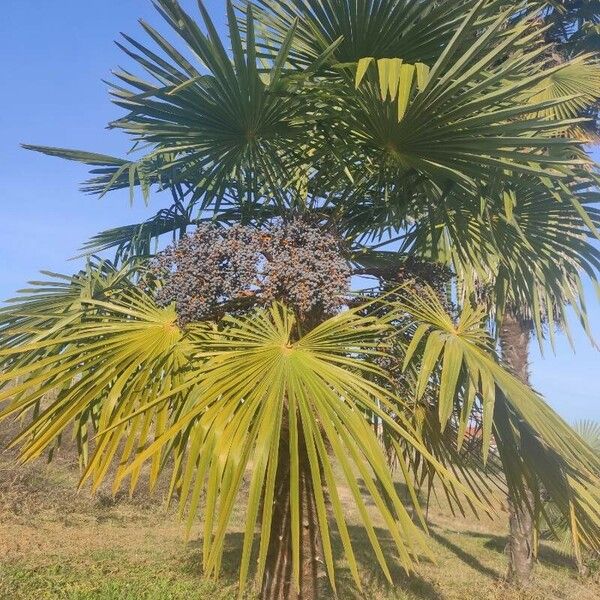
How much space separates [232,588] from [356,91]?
604cm

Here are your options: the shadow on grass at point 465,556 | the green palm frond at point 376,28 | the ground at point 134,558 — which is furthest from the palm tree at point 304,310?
the shadow on grass at point 465,556

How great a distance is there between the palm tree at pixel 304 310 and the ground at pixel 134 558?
1.65 m

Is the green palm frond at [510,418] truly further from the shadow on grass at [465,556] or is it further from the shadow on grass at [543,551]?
the shadow on grass at [543,551]

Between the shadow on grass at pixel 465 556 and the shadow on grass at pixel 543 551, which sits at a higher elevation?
the shadow on grass at pixel 465 556

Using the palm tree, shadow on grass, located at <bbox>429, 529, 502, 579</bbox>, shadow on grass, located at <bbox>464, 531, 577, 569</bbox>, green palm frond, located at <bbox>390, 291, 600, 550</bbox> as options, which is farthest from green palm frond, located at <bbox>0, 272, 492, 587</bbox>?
shadow on grass, located at <bbox>464, 531, 577, 569</bbox>

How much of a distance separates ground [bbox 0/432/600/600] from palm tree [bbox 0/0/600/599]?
1.65 meters

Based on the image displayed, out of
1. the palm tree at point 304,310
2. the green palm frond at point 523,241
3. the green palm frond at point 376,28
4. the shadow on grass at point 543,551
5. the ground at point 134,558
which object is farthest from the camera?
the shadow on grass at point 543,551

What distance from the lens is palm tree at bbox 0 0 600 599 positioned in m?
2.61

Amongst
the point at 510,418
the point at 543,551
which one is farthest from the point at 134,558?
the point at 543,551

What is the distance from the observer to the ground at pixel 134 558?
6.36 metres

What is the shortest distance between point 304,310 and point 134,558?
6.12 meters

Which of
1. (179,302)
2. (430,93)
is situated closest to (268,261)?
(179,302)

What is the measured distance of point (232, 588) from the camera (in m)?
6.92

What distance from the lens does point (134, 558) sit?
7.77m
